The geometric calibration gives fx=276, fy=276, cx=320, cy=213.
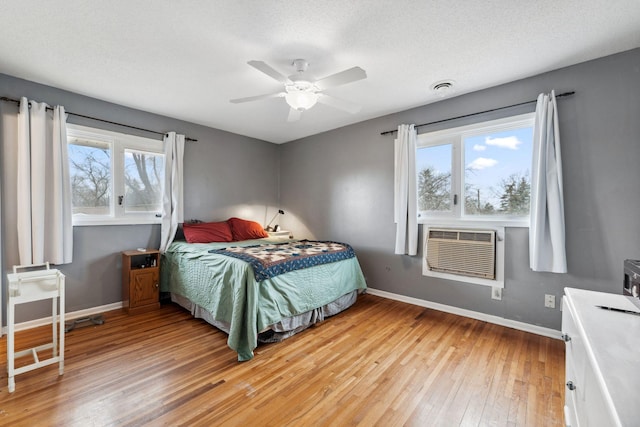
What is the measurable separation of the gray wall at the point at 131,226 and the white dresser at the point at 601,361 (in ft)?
13.0

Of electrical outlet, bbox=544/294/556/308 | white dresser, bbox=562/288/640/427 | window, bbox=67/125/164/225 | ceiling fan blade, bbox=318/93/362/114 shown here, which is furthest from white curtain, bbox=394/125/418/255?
window, bbox=67/125/164/225

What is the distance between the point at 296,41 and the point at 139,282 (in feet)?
9.64

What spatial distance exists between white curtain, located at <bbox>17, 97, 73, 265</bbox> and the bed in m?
1.01

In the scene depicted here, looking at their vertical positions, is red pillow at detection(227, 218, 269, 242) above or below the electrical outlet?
above

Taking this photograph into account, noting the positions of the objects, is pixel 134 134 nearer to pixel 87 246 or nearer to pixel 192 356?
pixel 87 246

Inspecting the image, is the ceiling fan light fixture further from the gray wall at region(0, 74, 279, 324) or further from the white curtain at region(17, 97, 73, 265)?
the white curtain at region(17, 97, 73, 265)

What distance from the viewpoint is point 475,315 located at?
9.58ft

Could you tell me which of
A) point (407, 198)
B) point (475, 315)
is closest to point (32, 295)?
point (407, 198)

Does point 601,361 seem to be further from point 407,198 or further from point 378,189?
point 378,189

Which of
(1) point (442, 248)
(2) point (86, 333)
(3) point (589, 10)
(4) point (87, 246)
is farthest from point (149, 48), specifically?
(1) point (442, 248)

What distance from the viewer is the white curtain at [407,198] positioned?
326 cm

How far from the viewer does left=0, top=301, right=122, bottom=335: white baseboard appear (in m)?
2.63

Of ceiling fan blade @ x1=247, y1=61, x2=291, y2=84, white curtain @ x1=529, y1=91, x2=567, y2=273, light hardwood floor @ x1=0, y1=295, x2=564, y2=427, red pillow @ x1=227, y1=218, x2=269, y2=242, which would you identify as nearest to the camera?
light hardwood floor @ x1=0, y1=295, x2=564, y2=427

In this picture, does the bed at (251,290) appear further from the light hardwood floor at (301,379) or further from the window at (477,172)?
the window at (477,172)
